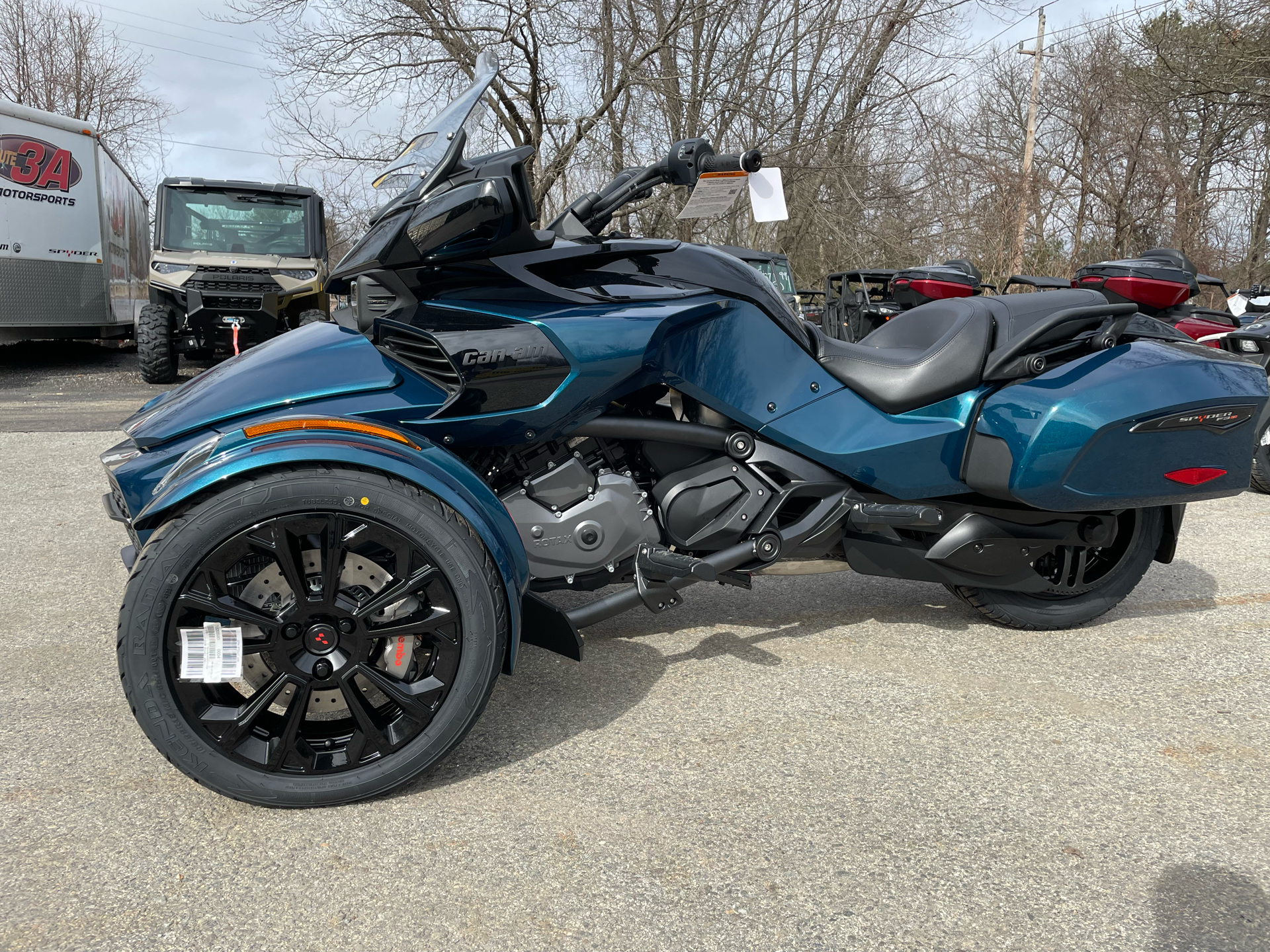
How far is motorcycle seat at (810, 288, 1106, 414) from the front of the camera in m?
2.89

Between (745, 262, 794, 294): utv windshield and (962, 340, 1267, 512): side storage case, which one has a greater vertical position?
(745, 262, 794, 294): utv windshield

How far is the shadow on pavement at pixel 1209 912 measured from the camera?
173 centimetres

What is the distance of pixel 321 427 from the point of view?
2.17 metres

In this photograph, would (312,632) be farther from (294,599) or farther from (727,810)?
(727,810)

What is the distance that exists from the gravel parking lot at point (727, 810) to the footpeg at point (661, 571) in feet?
1.03

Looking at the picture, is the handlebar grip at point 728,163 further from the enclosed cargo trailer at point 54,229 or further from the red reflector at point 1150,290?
the enclosed cargo trailer at point 54,229

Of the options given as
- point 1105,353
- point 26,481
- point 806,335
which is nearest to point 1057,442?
point 1105,353

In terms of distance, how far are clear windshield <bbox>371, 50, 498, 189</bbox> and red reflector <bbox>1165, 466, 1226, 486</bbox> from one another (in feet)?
7.87

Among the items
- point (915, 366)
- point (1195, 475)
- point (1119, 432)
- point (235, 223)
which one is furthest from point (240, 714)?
point (235, 223)

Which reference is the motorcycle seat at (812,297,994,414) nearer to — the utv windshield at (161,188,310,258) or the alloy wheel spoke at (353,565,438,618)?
the alloy wheel spoke at (353,565,438,618)

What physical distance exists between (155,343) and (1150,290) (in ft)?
35.6

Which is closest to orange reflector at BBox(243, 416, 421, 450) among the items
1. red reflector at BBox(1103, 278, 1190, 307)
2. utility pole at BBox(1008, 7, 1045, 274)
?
red reflector at BBox(1103, 278, 1190, 307)

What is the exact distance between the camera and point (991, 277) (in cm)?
1744

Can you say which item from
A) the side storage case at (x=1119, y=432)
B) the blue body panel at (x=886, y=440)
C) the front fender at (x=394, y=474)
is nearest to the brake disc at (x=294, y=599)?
the front fender at (x=394, y=474)
